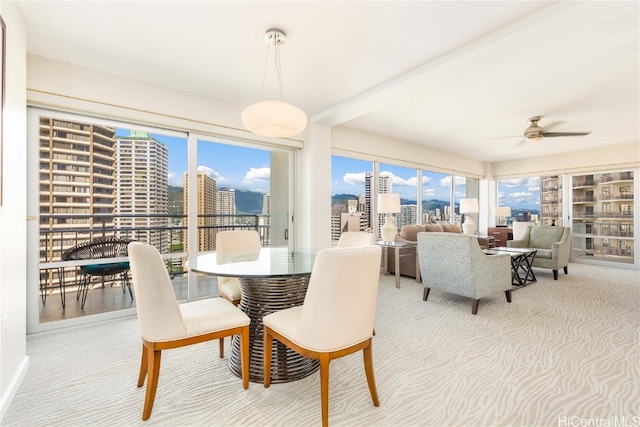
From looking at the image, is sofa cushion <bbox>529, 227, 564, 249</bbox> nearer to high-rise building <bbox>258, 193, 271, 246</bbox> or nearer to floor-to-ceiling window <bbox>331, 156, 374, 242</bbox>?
floor-to-ceiling window <bbox>331, 156, 374, 242</bbox>

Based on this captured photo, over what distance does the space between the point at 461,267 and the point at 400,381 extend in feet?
5.74

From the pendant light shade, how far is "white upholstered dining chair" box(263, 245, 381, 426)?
3.93 feet

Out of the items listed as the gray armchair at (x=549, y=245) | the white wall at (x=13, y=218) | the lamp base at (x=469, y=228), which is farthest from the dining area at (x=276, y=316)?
the lamp base at (x=469, y=228)

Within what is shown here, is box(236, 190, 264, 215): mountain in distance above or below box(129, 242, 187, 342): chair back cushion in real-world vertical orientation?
above

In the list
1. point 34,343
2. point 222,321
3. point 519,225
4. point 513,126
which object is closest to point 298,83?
point 222,321

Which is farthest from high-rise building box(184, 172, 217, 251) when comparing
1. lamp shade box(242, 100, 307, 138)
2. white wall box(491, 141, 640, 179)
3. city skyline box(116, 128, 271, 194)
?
white wall box(491, 141, 640, 179)

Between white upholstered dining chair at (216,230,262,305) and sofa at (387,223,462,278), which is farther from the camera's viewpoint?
sofa at (387,223,462,278)

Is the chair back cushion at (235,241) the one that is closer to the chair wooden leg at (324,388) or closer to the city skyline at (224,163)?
the city skyline at (224,163)

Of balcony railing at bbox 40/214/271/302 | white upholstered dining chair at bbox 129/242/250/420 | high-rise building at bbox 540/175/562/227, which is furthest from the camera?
high-rise building at bbox 540/175/562/227

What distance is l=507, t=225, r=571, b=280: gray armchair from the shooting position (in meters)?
4.73

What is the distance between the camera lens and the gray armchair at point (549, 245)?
4.73 metres

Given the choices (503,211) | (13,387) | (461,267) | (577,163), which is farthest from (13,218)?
(577,163)

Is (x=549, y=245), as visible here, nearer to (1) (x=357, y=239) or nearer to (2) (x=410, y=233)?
(2) (x=410, y=233)

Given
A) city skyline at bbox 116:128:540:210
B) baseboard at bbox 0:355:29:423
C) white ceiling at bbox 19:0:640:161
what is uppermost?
white ceiling at bbox 19:0:640:161
